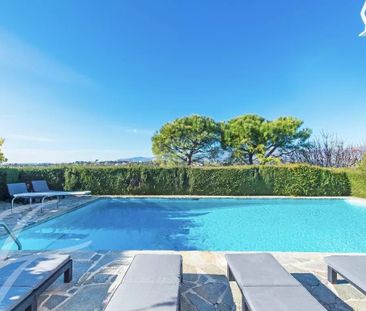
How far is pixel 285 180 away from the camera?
50.2 ft

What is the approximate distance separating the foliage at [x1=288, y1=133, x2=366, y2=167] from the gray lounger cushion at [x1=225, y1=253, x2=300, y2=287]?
80.6 feet

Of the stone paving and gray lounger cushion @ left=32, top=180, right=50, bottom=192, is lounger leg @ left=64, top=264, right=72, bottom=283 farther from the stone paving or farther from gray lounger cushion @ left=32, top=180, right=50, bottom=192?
gray lounger cushion @ left=32, top=180, right=50, bottom=192

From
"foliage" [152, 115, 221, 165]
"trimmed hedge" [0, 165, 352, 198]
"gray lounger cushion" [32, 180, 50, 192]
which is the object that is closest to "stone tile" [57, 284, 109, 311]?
"gray lounger cushion" [32, 180, 50, 192]

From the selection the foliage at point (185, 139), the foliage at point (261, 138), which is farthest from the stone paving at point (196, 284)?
the foliage at point (261, 138)

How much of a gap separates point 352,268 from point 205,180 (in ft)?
40.9

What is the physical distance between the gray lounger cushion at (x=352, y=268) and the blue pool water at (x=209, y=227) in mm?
3156

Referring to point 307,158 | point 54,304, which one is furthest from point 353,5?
point 307,158

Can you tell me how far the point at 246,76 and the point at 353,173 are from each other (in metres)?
9.49

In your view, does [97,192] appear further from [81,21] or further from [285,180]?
[285,180]

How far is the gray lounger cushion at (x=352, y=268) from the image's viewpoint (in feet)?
9.21

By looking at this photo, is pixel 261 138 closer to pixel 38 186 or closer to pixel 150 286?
pixel 38 186

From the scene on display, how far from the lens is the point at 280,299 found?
240cm

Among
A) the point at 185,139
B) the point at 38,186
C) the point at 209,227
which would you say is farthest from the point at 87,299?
the point at 185,139

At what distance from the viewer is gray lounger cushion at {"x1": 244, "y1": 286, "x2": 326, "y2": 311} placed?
2262 millimetres
